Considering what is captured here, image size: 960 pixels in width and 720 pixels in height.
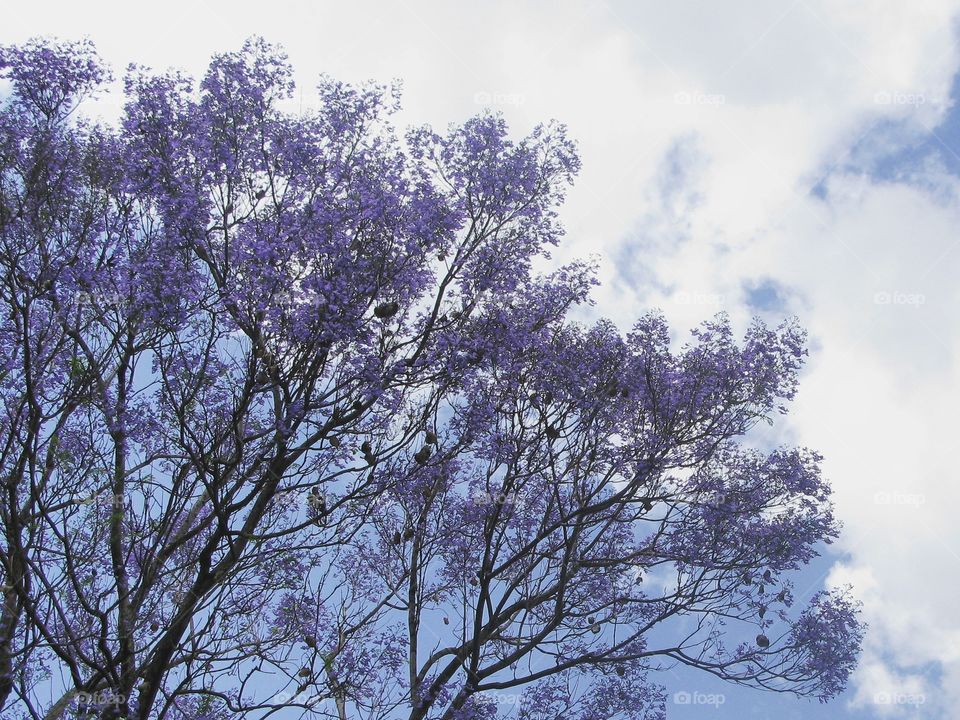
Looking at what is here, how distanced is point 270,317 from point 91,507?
15.2 ft

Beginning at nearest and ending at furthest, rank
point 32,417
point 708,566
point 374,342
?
point 32,417 → point 374,342 → point 708,566

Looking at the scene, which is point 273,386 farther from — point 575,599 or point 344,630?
point 575,599

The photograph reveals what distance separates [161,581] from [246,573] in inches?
40.6

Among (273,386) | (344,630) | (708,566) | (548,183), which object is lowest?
(344,630)

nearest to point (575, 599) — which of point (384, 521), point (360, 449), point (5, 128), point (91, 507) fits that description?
point (384, 521)

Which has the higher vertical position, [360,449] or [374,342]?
[374,342]

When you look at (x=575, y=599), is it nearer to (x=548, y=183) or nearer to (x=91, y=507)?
(x=548, y=183)

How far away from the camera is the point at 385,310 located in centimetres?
1009

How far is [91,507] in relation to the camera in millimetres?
12039

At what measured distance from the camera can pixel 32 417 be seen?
9461 mm

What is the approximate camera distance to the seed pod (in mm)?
10062

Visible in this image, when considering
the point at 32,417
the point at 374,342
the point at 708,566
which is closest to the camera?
the point at 32,417

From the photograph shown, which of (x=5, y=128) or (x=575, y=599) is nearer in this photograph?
(x=5, y=128)

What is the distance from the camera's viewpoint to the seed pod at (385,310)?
10.1 m
